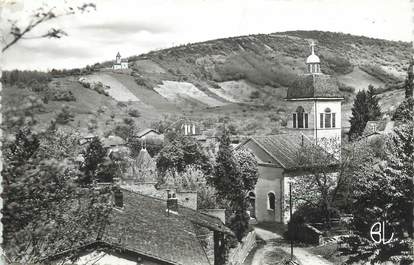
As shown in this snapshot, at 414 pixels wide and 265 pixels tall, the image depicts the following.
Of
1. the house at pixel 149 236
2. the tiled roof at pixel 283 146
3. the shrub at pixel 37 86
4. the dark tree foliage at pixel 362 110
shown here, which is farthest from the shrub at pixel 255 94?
the shrub at pixel 37 86

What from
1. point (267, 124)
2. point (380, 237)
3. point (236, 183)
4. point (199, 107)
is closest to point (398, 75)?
point (267, 124)

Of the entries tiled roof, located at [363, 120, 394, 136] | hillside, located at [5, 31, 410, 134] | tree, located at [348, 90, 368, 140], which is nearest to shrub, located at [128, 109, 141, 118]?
hillside, located at [5, 31, 410, 134]

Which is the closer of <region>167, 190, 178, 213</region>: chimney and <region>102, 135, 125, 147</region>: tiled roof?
<region>167, 190, 178, 213</region>: chimney

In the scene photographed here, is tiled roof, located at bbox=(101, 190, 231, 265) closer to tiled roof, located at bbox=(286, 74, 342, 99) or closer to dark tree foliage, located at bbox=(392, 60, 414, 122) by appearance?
dark tree foliage, located at bbox=(392, 60, 414, 122)

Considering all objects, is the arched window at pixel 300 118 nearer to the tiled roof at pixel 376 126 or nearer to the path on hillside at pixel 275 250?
the path on hillside at pixel 275 250

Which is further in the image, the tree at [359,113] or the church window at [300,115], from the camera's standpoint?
the tree at [359,113]

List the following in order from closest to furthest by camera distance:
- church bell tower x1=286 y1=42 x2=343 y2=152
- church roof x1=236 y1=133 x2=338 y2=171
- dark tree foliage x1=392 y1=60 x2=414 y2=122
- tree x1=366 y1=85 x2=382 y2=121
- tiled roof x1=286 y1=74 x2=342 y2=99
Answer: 1. dark tree foliage x1=392 y1=60 x2=414 y2=122
2. church roof x1=236 y1=133 x2=338 y2=171
3. tiled roof x1=286 y1=74 x2=342 y2=99
4. church bell tower x1=286 y1=42 x2=343 y2=152
5. tree x1=366 y1=85 x2=382 y2=121

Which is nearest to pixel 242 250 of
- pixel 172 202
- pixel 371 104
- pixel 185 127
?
pixel 172 202
